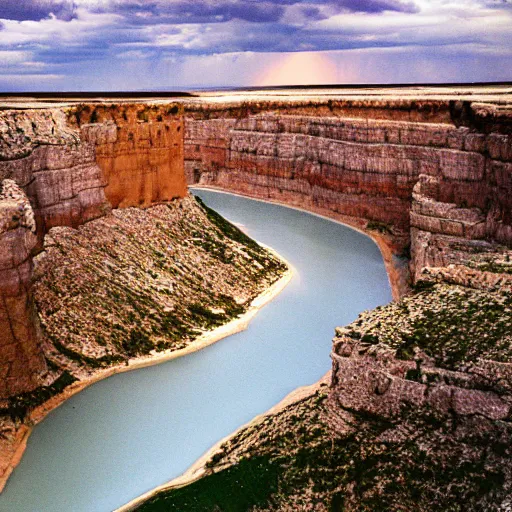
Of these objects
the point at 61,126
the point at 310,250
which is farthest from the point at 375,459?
the point at 310,250

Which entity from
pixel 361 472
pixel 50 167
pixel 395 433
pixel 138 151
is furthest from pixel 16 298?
pixel 138 151

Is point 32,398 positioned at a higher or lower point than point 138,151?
lower

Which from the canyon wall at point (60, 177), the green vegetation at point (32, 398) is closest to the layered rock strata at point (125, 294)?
the green vegetation at point (32, 398)

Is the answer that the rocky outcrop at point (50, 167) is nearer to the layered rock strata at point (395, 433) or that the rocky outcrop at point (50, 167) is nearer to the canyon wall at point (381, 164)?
the layered rock strata at point (395, 433)

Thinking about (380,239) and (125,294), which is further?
(380,239)

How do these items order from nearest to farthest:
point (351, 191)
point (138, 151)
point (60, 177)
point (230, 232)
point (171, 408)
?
point (171, 408) → point (60, 177) → point (138, 151) → point (230, 232) → point (351, 191)

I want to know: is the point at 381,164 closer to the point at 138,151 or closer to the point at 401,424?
the point at 138,151
